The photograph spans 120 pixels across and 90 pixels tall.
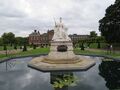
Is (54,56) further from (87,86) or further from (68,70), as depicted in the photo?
(87,86)

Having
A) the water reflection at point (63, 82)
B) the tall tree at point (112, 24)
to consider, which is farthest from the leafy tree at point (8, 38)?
the water reflection at point (63, 82)

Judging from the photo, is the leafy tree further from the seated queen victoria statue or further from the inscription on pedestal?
the inscription on pedestal

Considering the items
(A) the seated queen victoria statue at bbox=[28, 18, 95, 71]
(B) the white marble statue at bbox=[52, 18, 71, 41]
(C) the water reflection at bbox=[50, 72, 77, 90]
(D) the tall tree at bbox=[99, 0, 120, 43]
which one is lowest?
Result: (C) the water reflection at bbox=[50, 72, 77, 90]

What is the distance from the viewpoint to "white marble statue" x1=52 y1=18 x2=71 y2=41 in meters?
33.7

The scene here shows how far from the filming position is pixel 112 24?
195 feet

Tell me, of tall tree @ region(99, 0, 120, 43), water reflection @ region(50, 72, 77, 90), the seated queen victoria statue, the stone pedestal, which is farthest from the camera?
tall tree @ region(99, 0, 120, 43)

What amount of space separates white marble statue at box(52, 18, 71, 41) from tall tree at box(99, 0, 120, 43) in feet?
→ 82.3

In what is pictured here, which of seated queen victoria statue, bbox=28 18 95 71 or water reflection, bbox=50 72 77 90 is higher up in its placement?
seated queen victoria statue, bbox=28 18 95 71

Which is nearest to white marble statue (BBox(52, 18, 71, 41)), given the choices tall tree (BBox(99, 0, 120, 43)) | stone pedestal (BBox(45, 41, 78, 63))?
stone pedestal (BBox(45, 41, 78, 63))

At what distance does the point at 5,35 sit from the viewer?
142750 mm

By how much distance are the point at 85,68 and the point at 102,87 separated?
8823 millimetres

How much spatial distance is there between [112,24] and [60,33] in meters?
29.2

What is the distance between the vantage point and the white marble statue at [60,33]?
33719mm

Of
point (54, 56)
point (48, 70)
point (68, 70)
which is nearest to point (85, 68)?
point (68, 70)
